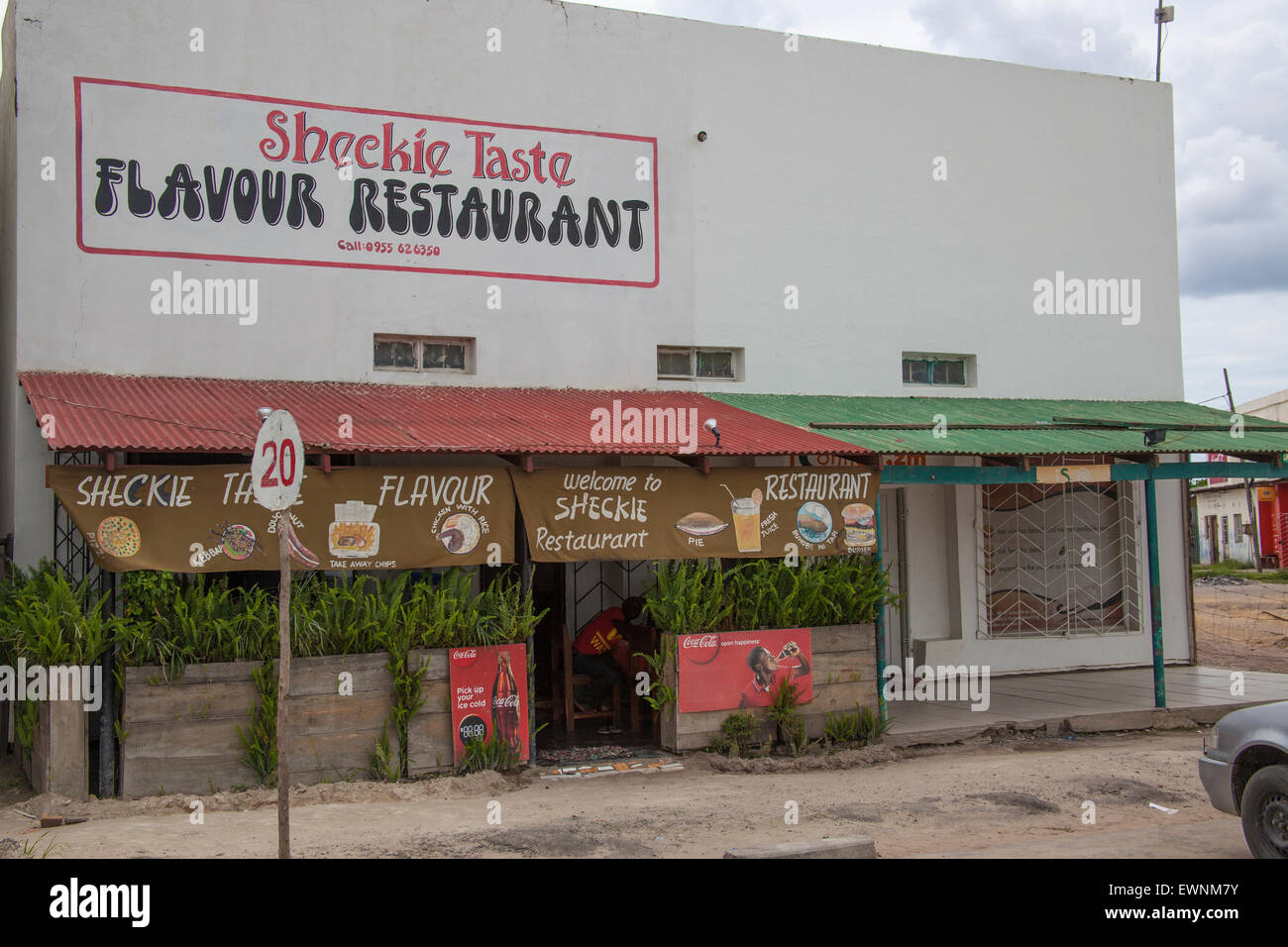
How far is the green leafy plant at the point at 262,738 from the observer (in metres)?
9.21

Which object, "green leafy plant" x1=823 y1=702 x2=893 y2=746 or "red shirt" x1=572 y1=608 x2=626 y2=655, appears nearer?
"green leafy plant" x1=823 y1=702 x2=893 y2=746

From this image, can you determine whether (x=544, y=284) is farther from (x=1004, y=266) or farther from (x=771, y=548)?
(x=1004, y=266)

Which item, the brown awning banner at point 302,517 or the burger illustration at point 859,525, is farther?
the burger illustration at point 859,525

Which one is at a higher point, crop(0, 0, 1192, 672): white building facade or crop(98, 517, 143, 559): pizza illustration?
crop(0, 0, 1192, 672): white building facade

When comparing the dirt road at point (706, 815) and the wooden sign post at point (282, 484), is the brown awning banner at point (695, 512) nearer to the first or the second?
the dirt road at point (706, 815)

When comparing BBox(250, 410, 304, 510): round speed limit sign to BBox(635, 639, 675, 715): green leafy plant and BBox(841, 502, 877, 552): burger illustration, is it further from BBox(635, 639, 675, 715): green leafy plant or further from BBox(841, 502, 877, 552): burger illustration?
BBox(841, 502, 877, 552): burger illustration

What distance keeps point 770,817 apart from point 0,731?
7.74 m

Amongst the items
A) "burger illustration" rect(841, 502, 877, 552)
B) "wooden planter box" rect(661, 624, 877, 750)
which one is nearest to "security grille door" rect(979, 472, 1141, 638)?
"burger illustration" rect(841, 502, 877, 552)

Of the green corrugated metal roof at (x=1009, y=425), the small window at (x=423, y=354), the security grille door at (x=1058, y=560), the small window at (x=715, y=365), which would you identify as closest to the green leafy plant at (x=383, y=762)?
the small window at (x=423, y=354)

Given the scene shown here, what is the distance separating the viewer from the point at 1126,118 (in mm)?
16453

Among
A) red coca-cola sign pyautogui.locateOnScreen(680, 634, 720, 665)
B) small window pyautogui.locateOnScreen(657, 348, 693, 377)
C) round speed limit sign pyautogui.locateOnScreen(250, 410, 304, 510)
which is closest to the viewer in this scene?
round speed limit sign pyautogui.locateOnScreen(250, 410, 304, 510)

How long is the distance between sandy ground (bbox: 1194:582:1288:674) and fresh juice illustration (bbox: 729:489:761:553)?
357 inches

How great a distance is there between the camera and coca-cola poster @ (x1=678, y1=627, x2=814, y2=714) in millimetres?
10922

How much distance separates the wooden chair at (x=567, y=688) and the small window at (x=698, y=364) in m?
3.45
